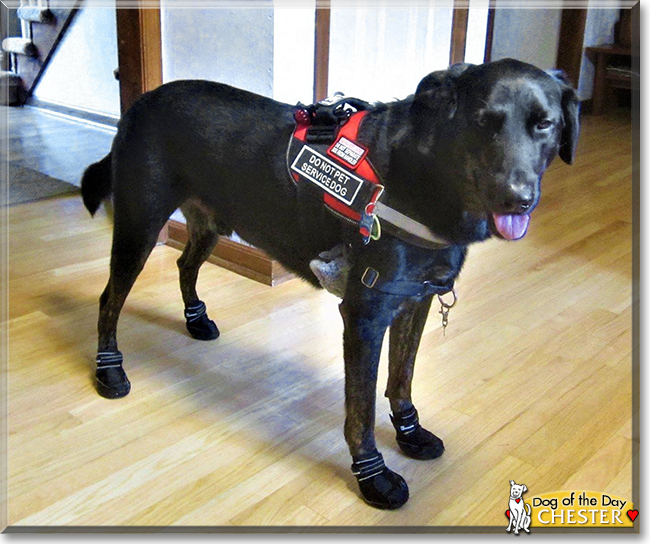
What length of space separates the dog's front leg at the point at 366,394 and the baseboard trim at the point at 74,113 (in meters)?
3.64

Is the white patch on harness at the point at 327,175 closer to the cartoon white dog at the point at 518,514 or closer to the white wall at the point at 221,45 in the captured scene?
the cartoon white dog at the point at 518,514

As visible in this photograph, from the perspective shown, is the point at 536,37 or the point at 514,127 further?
the point at 536,37

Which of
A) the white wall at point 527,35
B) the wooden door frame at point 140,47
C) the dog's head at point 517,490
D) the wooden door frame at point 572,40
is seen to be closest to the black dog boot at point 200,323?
the wooden door frame at point 140,47

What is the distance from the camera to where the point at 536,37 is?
559cm

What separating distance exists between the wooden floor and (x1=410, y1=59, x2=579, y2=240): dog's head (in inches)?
25.0

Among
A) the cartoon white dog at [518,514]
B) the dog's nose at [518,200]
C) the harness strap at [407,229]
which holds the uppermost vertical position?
the dog's nose at [518,200]

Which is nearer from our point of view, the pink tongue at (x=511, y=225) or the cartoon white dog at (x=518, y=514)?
the pink tongue at (x=511, y=225)

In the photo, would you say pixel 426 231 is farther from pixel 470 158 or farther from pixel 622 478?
pixel 622 478

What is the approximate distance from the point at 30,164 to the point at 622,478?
11.1 ft

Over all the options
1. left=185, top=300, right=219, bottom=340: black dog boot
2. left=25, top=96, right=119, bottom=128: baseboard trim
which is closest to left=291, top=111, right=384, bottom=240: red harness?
left=185, top=300, right=219, bottom=340: black dog boot

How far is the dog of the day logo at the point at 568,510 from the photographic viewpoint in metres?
1.45

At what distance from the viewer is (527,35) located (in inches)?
218

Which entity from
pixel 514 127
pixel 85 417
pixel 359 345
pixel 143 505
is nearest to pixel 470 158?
pixel 514 127

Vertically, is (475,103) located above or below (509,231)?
above
